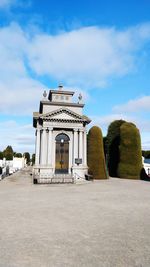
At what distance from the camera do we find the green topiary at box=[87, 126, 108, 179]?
2823cm

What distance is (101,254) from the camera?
5.39 m

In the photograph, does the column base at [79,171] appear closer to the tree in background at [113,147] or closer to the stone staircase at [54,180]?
the stone staircase at [54,180]

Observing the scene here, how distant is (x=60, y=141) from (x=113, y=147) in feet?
34.4

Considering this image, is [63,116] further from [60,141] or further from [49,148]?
[49,148]

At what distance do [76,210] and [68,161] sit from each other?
1750 cm

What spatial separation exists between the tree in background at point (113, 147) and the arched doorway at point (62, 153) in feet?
27.5

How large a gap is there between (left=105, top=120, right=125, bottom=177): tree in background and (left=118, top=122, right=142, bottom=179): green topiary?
2.05 meters

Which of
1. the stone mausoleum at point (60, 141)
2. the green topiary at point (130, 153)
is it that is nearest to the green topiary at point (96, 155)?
the stone mausoleum at point (60, 141)

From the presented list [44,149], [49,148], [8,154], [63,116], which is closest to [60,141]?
[49,148]

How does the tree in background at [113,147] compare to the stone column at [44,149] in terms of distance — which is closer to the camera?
the stone column at [44,149]

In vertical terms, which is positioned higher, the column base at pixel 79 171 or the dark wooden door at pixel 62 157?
the dark wooden door at pixel 62 157

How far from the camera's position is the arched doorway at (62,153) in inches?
1084

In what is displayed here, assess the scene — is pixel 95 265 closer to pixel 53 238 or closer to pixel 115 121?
pixel 53 238

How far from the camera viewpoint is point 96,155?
2900 centimetres
